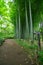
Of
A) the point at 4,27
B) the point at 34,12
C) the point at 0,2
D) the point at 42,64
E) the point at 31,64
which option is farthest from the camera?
the point at 4,27

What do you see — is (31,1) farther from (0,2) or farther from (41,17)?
(0,2)

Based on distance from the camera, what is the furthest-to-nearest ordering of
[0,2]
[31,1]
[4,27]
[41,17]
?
1. [4,27]
2. [0,2]
3. [41,17]
4. [31,1]

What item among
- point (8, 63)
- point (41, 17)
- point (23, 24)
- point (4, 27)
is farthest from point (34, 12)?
point (4, 27)

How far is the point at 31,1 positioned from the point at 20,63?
12.3m

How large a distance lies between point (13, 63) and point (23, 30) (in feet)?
72.8

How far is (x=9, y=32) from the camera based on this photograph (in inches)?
2168

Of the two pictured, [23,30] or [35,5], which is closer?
[35,5]

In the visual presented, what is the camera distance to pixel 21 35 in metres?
30.3

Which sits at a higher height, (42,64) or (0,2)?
(0,2)

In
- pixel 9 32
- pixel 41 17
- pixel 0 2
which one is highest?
pixel 0 2

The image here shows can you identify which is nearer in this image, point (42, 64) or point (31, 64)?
point (42, 64)

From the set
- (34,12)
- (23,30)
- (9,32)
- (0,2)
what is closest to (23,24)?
(23,30)

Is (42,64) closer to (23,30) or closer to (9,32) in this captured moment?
(23,30)

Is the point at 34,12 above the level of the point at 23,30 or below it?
above
